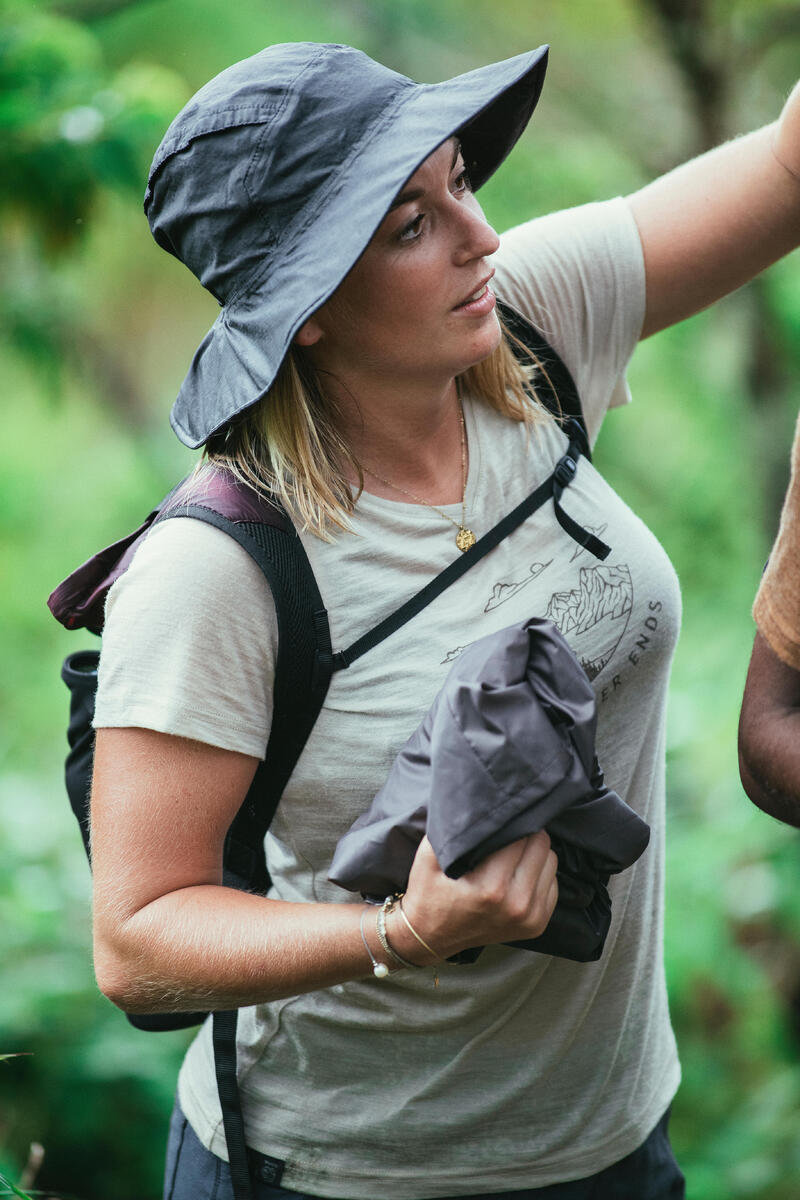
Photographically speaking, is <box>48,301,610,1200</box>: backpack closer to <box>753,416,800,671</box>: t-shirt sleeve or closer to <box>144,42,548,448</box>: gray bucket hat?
<box>144,42,548,448</box>: gray bucket hat

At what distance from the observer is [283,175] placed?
1580 millimetres

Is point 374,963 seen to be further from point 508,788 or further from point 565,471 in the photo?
point 565,471

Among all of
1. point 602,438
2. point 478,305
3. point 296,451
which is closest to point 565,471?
point 478,305

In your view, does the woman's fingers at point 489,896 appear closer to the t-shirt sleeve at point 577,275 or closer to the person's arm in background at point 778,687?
the person's arm in background at point 778,687

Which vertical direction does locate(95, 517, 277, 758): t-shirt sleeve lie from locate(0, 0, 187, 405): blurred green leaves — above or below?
below

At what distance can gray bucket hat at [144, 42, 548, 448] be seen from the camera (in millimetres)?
1557

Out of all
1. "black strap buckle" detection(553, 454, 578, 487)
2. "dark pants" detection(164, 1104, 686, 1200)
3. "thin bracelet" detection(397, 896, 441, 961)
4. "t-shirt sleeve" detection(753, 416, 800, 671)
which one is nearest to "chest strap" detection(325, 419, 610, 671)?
"black strap buckle" detection(553, 454, 578, 487)

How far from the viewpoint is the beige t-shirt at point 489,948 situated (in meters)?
1.68

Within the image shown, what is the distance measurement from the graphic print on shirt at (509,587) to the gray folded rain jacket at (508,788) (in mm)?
244

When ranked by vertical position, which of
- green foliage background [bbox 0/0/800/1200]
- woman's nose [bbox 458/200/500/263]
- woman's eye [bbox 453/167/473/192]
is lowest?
green foliage background [bbox 0/0/800/1200]

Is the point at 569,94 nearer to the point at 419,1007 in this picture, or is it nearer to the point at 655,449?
the point at 655,449

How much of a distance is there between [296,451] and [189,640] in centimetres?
33

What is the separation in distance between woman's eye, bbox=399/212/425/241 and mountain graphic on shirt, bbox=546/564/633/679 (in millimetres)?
543

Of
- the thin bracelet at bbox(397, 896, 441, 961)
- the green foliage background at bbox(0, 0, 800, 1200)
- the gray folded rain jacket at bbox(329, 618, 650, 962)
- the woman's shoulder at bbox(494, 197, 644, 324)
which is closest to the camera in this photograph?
the gray folded rain jacket at bbox(329, 618, 650, 962)
